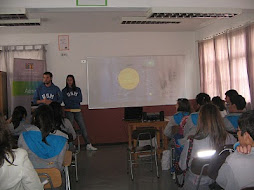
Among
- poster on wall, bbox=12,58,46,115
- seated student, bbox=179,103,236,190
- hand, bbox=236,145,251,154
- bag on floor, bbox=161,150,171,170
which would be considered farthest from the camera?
poster on wall, bbox=12,58,46,115

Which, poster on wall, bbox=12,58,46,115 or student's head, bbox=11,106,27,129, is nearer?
student's head, bbox=11,106,27,129

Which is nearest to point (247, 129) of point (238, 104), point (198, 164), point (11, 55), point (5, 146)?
point (198, 164)

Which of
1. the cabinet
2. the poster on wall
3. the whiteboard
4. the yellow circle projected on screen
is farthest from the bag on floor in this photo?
the cabinet

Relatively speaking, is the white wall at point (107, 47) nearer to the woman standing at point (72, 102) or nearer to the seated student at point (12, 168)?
the woman standing at point (72, 102)

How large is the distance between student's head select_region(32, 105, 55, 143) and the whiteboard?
454 centimetres

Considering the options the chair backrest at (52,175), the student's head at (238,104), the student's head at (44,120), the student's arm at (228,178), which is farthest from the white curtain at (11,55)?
the student's arm at (228,178)

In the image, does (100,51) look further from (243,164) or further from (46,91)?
(243,164)

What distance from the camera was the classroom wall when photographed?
7.35 meters

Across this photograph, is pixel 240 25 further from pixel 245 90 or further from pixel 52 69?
pixel 52 69

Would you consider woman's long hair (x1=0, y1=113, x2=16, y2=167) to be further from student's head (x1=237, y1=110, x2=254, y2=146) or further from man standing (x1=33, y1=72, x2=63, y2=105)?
man standing (x1=33, y1=72, x2=63, y2=105)

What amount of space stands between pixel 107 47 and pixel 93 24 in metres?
1.05

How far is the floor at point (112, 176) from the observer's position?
4.14 meters

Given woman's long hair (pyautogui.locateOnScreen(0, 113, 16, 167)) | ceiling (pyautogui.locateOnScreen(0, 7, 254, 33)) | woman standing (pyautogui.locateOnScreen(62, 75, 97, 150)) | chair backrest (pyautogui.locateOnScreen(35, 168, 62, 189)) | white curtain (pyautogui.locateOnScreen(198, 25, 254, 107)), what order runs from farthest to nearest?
woman standing (pyautogui.locateOnScreen(62, 75, 97, 150))
ceiling (pyautogui.locateOnScreen(0, 7, 254, 33))
white curtain (pyautogui.locateOnScreen(198, 25, 254, 107))
chair backrest (pyautogui.locateOnScreen(35, 168, 62, 189))
woman's long hair (pyautogui.locateOnScreen(0, 113, 16, 167))

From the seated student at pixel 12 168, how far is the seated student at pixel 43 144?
914 mm
